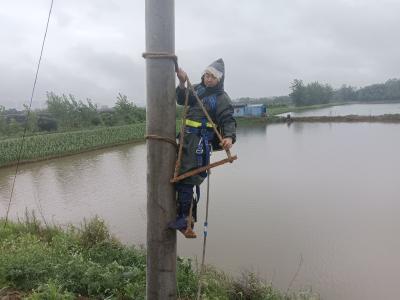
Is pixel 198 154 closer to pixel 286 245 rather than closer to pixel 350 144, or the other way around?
pixel 286 245

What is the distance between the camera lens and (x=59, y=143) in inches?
771

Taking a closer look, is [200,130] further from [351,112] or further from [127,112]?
[351,112]

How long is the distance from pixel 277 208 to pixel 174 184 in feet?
22.7

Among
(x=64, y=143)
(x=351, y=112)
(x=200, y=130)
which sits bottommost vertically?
(x=64, y=143)

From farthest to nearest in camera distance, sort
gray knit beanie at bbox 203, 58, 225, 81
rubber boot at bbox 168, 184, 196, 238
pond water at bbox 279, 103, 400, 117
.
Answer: pond water at bbox 279, 103, 400, 117 < gray knit beanie at bbox 203, 58, 225, 81 < rubber boot at bbox 168, 184, 196, 238

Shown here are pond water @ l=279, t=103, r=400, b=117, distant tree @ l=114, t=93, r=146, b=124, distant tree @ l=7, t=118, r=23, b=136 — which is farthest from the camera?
pond water @ l=279, t=103, r=400, b=117

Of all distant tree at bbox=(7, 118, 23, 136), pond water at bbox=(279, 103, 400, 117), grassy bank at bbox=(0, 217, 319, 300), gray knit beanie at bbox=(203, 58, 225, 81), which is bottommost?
grassy bank at bbox=(0, 217, 319, 300)

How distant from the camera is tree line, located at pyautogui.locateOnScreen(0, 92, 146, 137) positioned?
79.7ft

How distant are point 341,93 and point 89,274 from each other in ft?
317

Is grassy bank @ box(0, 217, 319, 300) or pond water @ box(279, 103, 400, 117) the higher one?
pond water @ box(279, 103, 400, 117)

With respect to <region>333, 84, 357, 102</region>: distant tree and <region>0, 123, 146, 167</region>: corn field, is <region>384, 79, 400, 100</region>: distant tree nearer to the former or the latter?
<region>333, 84, 357, 102</region>: distant tree

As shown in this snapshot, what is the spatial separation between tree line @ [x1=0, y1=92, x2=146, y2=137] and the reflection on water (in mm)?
8774

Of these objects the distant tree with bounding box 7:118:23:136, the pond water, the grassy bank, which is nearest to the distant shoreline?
the distant tree with bounding box 7:118:23:136

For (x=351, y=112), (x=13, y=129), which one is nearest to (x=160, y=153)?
(x=13, y=129)
